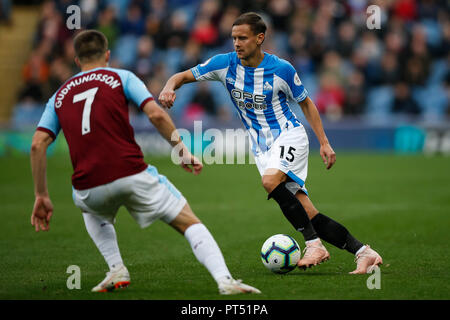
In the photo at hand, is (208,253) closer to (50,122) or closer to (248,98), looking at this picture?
(50,122)

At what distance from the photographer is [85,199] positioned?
5539 mm

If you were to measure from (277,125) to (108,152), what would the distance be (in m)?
2.17

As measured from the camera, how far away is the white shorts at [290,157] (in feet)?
22.5

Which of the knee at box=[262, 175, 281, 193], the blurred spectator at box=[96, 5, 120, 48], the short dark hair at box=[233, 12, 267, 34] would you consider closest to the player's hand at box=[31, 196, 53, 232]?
the knee at box=[262, 175, 281, 193]

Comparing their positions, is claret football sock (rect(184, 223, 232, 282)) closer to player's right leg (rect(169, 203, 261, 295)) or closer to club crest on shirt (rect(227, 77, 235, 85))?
player's right leg (rect(169, 203, 261, 295))

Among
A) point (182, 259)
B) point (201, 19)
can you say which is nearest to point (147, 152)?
point (201, 19)

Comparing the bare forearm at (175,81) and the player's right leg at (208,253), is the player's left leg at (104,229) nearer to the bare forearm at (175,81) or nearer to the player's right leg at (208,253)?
the player's right leg at (208,253)

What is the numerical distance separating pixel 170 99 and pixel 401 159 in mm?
12909

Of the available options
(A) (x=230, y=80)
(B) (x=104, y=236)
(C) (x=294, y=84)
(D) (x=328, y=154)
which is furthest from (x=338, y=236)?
(B) (x=104, y=236)

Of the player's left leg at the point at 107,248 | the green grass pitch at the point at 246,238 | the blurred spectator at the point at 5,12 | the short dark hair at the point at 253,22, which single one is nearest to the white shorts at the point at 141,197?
the player's left leg at the point at 107,248

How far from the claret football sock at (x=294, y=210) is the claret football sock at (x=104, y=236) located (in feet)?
5.31

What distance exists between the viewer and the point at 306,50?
21.3 meters

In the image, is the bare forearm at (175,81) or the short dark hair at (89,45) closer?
the short dark hair at (89,45)

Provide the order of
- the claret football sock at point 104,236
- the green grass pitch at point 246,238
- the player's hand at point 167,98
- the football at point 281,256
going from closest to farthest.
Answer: the claret football sock at point 104,236, the green grass pitch at point 246,238, the player's hand at point 167,98, the football at point 281,256
